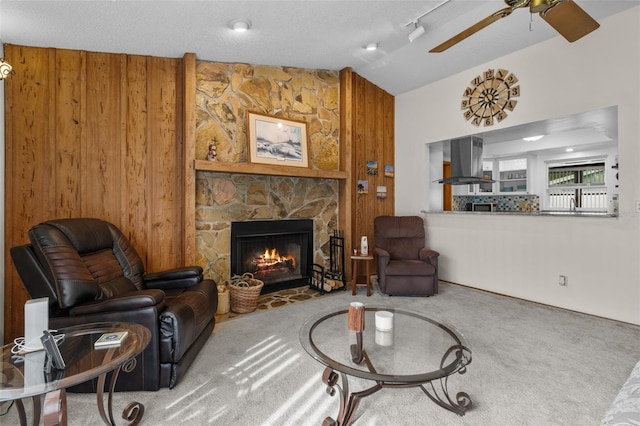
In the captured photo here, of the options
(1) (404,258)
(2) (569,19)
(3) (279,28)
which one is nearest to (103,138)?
(3) (279,28)

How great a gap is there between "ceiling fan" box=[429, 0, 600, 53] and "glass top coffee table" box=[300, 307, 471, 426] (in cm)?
200

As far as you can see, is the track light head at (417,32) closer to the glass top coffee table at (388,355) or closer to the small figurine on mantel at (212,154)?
the small figurine on mantel at (212,154)

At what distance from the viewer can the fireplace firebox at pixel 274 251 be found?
3822 mm

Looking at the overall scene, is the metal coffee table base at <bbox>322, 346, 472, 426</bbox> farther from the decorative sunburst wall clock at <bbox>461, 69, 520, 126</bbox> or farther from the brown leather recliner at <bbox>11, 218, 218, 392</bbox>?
the decorative sunburst wall clock at <bbox>461, 69, 520, 126</bbox>

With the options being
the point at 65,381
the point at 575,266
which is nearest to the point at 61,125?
the point at 65,381

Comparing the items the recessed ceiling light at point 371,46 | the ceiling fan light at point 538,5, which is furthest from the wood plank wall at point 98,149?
the ceiling fan light at point 538,5

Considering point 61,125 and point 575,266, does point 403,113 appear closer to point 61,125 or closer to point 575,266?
point 575,266

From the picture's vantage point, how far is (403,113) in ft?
16.4

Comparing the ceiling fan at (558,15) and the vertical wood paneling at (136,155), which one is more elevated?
the ceiling fan at (558,15)

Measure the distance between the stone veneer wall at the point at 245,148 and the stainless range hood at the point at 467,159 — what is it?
1.66m

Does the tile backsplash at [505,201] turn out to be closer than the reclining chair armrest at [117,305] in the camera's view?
No

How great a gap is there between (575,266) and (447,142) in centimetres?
223

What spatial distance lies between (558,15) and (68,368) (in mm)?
3308

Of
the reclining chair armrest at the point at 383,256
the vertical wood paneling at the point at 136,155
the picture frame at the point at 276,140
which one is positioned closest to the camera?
the vertical wood paneling at the point at 136,155
